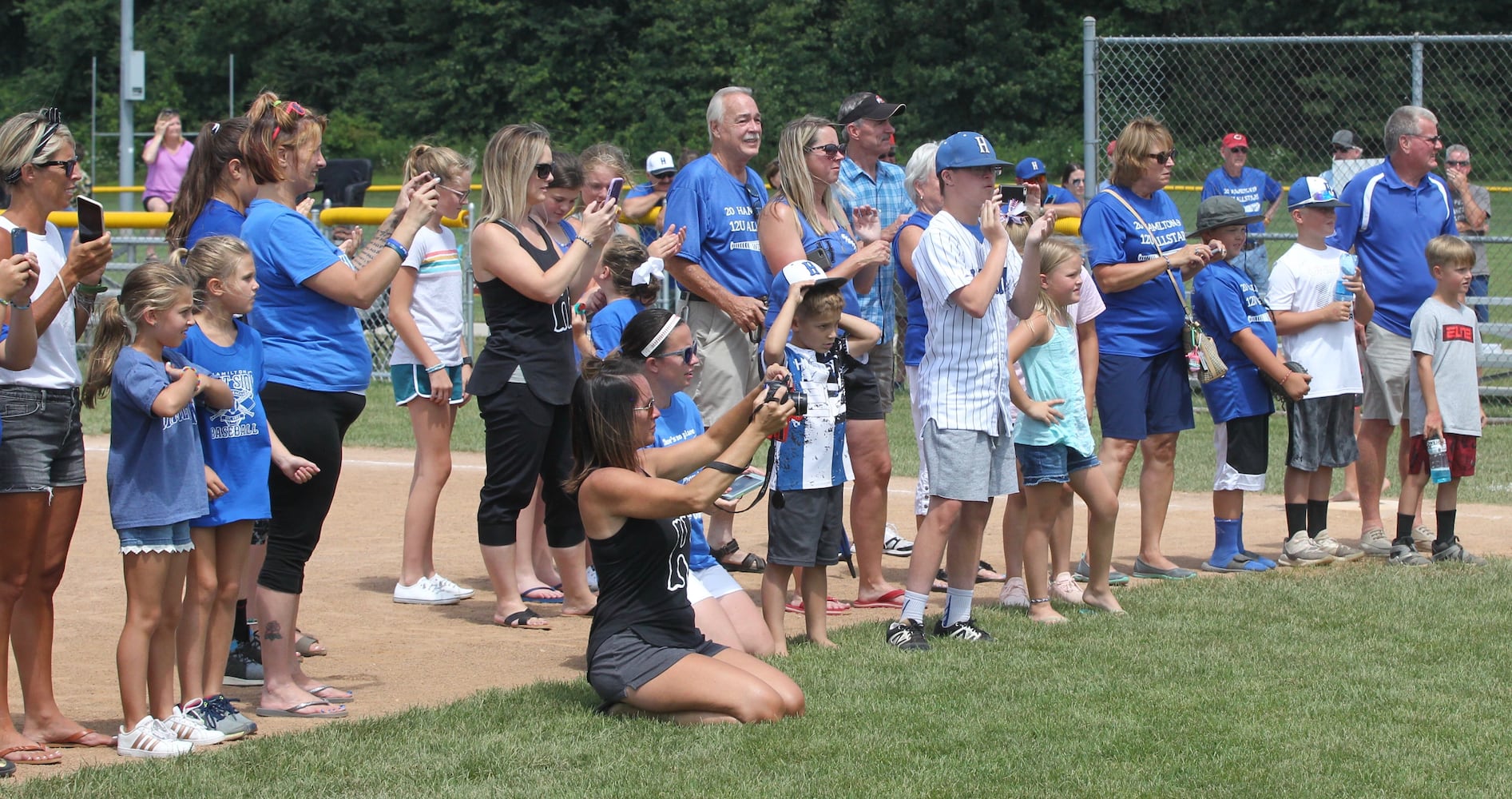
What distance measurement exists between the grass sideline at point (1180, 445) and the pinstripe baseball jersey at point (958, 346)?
13.9ft

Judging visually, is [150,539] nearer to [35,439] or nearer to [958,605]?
[35,439]

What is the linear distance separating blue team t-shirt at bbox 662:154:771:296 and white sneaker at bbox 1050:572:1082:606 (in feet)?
6.03

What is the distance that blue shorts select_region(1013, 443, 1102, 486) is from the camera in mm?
6676

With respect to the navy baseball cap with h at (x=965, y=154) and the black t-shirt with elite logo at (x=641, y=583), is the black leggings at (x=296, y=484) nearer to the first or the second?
the black t-shirt with elite logo at (x=641, y=583)

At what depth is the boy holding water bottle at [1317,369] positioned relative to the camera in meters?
7.96

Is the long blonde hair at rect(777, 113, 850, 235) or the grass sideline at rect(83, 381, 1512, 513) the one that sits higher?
the long blonde hair at rect(777, 113, 850, 235)

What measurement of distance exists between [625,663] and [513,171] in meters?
2.37

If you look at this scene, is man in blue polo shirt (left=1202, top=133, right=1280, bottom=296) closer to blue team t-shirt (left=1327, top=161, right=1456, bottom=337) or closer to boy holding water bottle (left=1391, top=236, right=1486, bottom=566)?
blue team t-shirt (left=1327, top=161, right=1456, bottom=337)

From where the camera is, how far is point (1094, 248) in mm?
7594

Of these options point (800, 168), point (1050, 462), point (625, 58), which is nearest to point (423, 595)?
point (800, 168)

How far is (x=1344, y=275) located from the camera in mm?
8078

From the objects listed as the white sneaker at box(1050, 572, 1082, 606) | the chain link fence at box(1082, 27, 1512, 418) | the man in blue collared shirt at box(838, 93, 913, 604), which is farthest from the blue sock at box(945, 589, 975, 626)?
the chain link fence at box(1082, 27, 1512, 418)

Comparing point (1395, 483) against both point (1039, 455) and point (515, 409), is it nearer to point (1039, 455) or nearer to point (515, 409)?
point (1039, 455)

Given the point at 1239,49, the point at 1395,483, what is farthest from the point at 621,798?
the point at 1239,49
